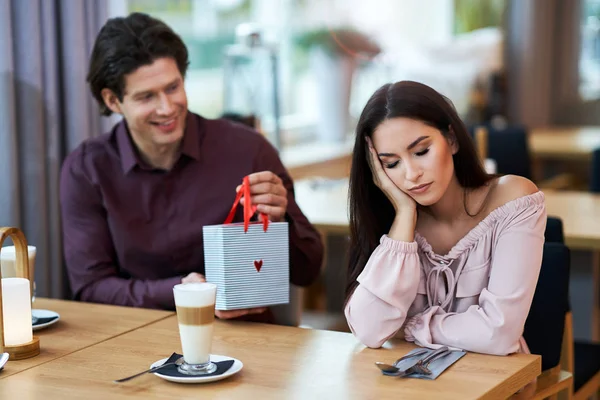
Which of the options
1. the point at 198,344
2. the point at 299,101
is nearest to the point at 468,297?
the point at 198,344

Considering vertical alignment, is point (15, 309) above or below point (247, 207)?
below

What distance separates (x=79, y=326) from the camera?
1855 mm

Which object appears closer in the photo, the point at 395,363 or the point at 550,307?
the point at 395,363

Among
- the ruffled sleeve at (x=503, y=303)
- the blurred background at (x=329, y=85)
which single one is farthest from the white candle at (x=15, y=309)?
the blurred background at (x=329, y=85)

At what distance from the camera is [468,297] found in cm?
177

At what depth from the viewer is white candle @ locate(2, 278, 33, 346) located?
1626mm

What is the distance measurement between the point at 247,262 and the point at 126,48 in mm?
657

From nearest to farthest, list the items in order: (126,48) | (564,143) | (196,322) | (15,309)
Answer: (196,322), (15,309), (126,48), (564,143)

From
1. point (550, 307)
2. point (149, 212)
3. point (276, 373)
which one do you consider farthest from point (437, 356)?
point (149, 212)

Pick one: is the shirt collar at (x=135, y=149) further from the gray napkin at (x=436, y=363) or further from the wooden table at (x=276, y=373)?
the gray napkin at (x=436, y=363)

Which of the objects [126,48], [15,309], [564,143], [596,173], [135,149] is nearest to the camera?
Answer: [15,309]

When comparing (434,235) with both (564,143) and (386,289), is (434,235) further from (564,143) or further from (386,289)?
(564,143)

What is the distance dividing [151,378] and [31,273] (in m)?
0.45

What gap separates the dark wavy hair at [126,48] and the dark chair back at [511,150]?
2.55 m
